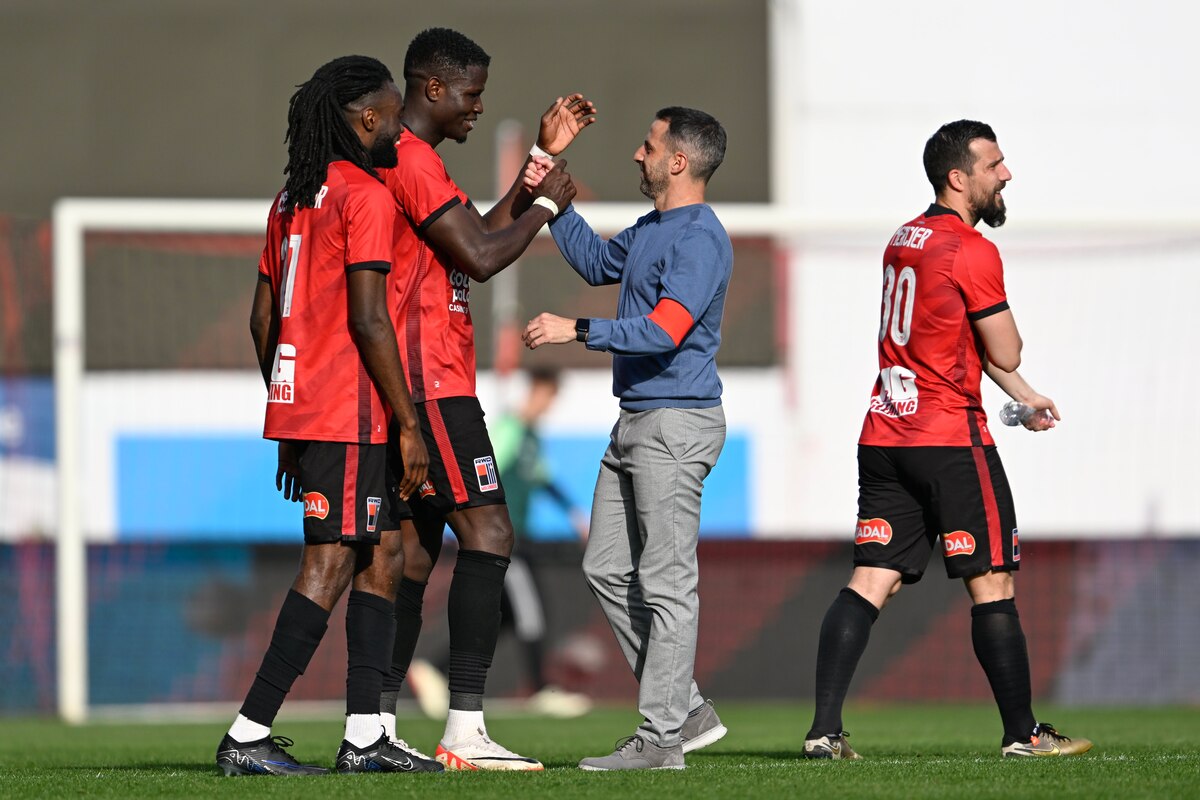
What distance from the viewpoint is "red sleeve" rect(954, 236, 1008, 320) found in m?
5.17

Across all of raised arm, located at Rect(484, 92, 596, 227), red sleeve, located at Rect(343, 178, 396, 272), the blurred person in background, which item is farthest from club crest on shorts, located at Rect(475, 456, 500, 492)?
the blurred person in background

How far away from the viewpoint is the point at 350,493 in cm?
465

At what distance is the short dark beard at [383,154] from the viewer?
4.83 m

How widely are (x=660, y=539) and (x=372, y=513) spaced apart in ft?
2.61

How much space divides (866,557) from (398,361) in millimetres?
1605

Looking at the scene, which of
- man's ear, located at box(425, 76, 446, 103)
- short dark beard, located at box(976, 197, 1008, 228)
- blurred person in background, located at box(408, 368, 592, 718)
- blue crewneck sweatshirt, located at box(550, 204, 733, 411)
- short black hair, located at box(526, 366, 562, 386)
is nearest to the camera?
blue crewneck sweatshirt, located at box(550, 204, 733, 411)

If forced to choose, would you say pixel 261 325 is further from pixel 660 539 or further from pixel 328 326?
pixel 660 539

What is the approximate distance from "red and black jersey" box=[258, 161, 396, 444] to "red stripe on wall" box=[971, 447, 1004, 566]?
179 centimetres

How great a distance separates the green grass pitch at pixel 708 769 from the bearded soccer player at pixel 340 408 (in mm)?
224

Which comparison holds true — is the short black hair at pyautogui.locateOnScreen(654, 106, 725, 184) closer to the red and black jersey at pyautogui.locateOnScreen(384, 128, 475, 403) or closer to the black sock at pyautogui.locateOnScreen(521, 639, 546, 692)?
the red and black jersey at pyautogui.locateOnScreen(384, 128, 475, 403)

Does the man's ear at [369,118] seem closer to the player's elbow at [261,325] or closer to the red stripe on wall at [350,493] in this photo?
the player's elbow at [261,325]

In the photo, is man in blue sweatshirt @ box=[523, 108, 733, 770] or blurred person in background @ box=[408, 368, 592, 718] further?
blurred person in background @ box=[408, 368, 592, 718]

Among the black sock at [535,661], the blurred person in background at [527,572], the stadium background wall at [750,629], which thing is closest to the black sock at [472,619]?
the blurred person in background at [527,572]

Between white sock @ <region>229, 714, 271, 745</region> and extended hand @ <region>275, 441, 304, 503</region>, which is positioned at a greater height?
extended hand @ <region>275, 441, 304, 503</region>
